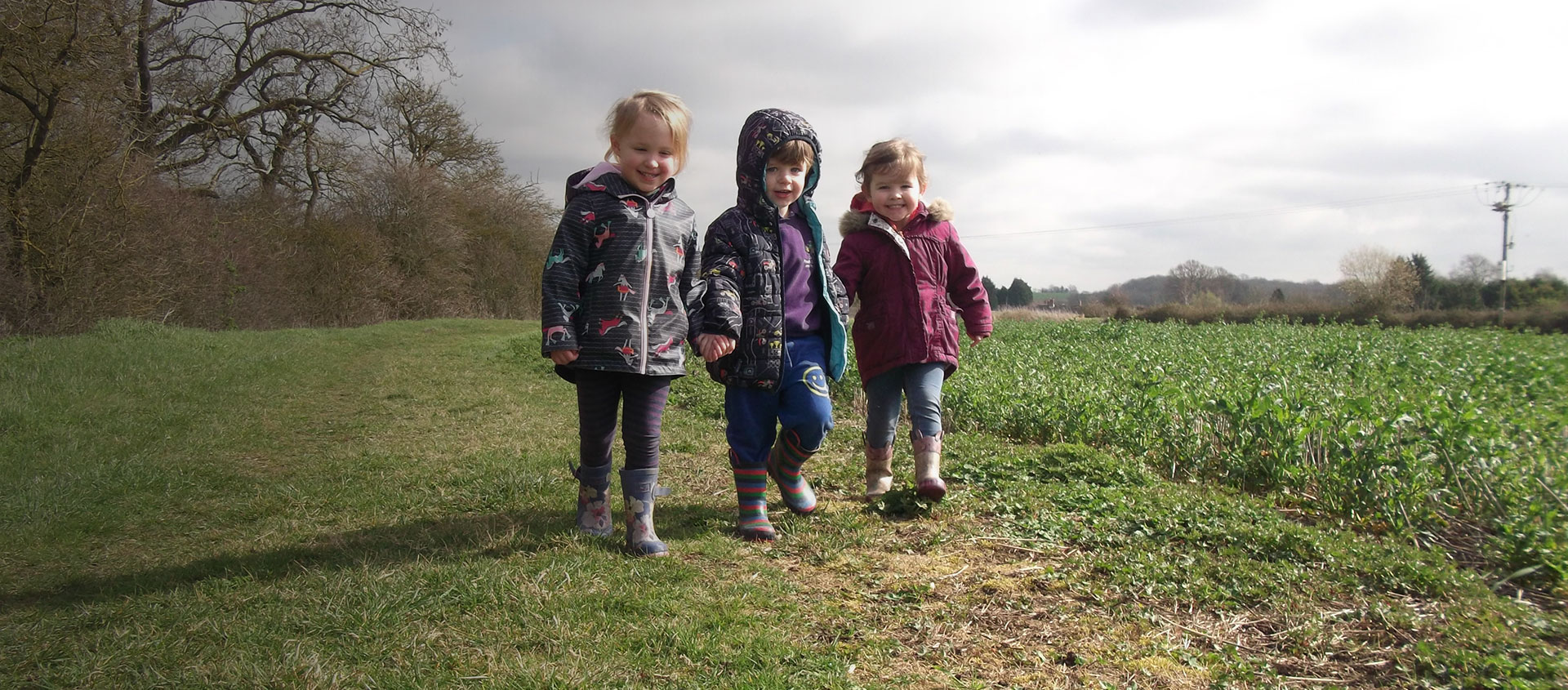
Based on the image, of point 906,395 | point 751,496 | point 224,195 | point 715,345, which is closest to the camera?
point 715,345

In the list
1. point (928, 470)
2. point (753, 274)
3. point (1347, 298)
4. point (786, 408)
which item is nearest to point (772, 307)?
point (753, 274)

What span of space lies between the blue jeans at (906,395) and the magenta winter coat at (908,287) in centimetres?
8

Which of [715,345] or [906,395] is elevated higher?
[715,345]

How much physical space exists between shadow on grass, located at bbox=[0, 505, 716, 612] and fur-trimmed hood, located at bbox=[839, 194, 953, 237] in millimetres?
1623

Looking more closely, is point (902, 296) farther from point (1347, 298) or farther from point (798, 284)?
point (1347, 298)

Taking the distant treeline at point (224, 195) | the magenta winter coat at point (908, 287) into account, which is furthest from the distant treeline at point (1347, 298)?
the distant treeline at point (224, 195)

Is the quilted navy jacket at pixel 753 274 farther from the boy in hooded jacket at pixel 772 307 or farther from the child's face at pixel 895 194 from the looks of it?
the child's face at pixel 895 194

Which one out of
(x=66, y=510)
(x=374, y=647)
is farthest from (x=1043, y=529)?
(x=66, y=510)

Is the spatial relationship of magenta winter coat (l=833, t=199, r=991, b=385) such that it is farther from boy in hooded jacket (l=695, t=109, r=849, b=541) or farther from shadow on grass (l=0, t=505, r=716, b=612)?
shadow on grass (l=0, t=505, r=716, b=612)

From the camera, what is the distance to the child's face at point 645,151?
3.42m

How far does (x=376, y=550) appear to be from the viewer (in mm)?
3406

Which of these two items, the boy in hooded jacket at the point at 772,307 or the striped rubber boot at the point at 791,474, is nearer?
the boy in hooded jacket at the point at 772,307

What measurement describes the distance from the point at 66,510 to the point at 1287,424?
614cm

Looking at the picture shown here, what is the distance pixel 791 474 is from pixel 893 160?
162cm
